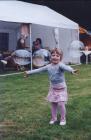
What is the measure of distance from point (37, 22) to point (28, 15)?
1.77ft

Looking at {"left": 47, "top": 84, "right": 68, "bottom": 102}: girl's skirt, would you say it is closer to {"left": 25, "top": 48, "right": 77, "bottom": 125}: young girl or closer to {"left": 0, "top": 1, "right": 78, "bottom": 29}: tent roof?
{"left": 25, "top": 48, "right": 77, "bottom": 125}: young girl

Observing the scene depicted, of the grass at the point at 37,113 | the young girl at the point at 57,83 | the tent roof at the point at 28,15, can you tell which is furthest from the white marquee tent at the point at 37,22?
the young girl at the point at 57,83

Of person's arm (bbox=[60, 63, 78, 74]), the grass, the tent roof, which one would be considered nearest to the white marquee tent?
the tent roof

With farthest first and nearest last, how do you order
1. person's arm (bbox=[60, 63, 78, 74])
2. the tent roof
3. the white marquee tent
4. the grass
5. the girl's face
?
the white marquee tent < the tent roof < the girl's face < person's arm (bbox=[60, 63, 78, 74]) < the grass

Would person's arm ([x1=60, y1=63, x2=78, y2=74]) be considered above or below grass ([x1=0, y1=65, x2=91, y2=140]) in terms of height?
above

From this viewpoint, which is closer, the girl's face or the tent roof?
the girl's face

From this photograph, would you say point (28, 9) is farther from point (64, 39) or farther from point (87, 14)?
point (87, 14)

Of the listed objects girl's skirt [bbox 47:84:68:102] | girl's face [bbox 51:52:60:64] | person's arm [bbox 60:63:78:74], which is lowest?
girl's skirt [bbox 47:84:68:102]

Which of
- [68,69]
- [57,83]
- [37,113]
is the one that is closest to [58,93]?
[57,83]

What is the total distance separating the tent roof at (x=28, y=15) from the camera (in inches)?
683

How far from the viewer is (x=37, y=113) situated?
28.8ft

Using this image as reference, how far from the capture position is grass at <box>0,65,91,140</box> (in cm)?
697

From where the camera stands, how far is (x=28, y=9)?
66.2 feet

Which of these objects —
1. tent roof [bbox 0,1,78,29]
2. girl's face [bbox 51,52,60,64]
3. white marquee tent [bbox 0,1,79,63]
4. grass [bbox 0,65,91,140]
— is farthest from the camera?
white marquee tent [bbox 0,1,79,63]
